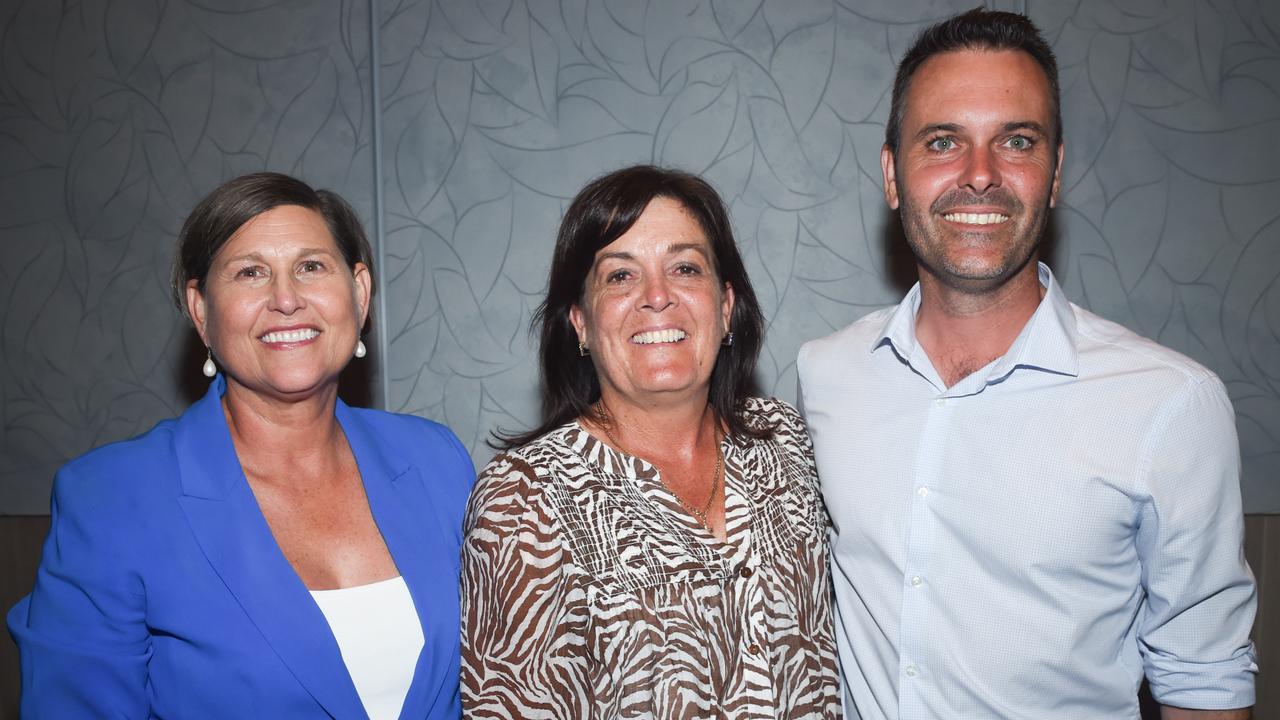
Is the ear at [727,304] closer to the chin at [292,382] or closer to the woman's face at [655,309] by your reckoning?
the woman's face at [655,309]

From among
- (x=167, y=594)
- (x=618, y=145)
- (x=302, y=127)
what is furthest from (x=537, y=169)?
(x=167, y=594)

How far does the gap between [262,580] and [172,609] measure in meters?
0.17

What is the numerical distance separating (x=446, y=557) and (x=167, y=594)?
571 mm

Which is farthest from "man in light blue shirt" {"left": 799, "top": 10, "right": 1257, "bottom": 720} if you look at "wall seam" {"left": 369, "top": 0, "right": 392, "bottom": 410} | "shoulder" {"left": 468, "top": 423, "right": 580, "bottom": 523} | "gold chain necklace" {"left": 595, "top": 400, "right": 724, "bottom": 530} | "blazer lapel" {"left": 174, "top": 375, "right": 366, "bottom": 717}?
"wall seam" {"left": 369, "top": 0, "right": 392, "bottom": 410}

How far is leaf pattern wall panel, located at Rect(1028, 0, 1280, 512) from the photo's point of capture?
306cm

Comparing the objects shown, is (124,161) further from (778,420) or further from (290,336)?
(778,420)

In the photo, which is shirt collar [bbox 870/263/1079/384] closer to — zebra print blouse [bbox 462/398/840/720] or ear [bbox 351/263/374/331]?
zebra print blouse [bbox 462/398/840/720]

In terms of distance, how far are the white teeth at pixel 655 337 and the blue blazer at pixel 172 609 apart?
800mm

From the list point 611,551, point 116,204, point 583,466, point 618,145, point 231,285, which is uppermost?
point 618,145

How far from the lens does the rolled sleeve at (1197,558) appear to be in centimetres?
154

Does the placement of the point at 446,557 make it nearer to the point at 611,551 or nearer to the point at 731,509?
the point at 611,551

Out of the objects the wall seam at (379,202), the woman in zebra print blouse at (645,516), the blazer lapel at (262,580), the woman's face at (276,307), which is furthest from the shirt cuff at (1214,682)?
the wall seam at (379,202)

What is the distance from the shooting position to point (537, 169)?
311 cm

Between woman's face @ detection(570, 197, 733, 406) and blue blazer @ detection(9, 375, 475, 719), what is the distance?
0.74 meters
